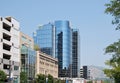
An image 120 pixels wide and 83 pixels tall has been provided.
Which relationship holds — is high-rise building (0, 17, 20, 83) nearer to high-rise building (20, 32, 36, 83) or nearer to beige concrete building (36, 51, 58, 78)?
high-rise building (20, 32, 36, 83)

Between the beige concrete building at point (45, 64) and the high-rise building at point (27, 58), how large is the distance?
36.4ft

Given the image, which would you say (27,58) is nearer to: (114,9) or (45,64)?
(45,64)

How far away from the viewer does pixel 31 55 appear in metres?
135

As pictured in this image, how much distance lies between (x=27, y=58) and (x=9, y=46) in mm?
27977

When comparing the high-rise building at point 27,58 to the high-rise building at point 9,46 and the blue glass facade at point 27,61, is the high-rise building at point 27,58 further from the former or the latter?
the high-rise building at point 9,46

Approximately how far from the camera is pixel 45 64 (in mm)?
168125

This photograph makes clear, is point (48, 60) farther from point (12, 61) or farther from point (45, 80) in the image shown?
point (12, 61)

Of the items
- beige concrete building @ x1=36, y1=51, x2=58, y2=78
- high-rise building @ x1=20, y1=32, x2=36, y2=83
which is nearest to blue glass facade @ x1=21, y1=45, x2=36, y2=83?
high-rise building @ x1=20, y1=32, x2=36, y2=83

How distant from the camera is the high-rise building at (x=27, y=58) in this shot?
127 meters

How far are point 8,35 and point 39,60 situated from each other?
54.5 meters

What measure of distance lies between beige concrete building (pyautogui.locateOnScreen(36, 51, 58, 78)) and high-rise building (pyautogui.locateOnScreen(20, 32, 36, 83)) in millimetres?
11105

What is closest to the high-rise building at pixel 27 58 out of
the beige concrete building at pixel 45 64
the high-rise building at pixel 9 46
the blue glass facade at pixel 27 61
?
the blue glass facade at pixel 27 61

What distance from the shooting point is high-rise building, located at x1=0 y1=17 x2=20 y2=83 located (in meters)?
93.1

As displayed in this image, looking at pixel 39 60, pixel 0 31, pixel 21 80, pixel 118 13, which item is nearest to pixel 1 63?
pixel 0 31
